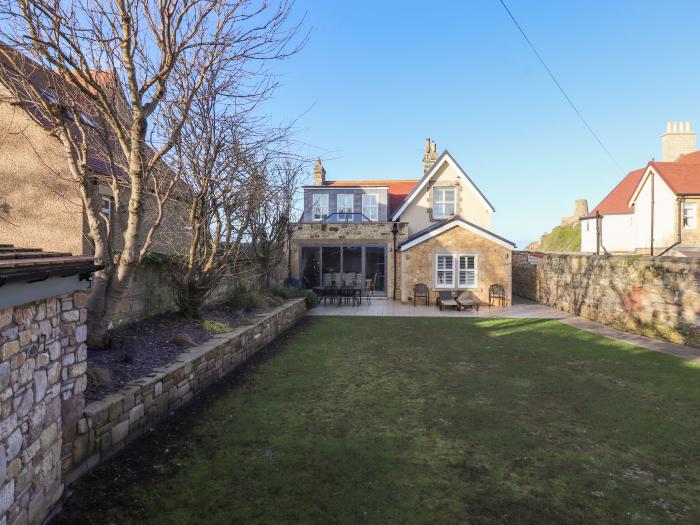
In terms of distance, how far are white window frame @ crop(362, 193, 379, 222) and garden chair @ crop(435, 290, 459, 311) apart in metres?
7.59

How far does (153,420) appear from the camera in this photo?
5293 millimetres

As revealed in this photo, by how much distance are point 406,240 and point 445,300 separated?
398 centimetres

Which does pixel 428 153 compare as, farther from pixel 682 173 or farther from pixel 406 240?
pixel 682 173

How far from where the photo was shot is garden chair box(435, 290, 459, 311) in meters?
17.5

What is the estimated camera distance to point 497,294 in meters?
18.9

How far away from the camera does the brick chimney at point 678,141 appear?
2981 cm

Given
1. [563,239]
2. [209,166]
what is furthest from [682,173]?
[209,166]

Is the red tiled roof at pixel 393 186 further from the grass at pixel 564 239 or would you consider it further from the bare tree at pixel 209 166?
the grass at pixel 564 239

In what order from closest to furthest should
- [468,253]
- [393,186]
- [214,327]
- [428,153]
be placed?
1. [214,327]
2. [468,253]
3. [428,153]
4. [393,186]

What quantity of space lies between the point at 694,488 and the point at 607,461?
73cm

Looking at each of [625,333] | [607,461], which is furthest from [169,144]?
[625,333]

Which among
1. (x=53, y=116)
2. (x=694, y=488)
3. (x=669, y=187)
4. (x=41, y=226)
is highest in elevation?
(x=669, y=187)

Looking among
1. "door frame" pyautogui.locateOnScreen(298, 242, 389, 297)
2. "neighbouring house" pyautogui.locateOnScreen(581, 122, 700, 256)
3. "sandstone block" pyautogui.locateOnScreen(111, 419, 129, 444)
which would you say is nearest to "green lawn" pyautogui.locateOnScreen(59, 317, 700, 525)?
"sandstone block" pyautogui.locateOnScreen(111, 419, 129, 444)

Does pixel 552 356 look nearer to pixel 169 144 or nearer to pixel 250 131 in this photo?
pixel 250 131
